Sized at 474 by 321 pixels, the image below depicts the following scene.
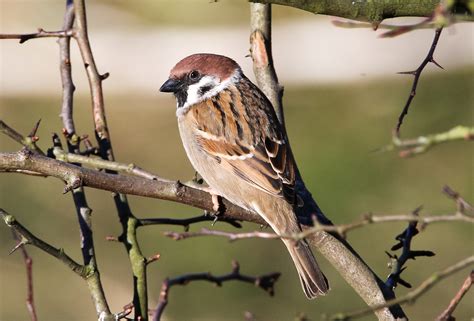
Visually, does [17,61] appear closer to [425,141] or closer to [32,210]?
[32,210]

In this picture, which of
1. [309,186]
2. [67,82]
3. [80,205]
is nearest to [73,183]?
[80,205]

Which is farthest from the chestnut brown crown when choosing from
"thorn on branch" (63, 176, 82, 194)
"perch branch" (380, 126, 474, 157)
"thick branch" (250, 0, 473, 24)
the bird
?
"perch branch" (380, 126, 474, 157)

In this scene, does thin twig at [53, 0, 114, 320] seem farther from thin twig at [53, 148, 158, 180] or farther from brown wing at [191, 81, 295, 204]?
brown wing at [191, 81, 295, 204]

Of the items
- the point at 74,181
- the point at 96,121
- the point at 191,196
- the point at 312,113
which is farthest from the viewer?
the point at 312,113

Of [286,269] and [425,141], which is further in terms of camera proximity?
[286,269]

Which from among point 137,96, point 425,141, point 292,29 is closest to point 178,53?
point 137,96

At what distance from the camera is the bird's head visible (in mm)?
4008

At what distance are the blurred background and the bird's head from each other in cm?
149

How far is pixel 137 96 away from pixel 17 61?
1.35 meters

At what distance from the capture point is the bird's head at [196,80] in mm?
4008

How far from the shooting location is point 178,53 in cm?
841

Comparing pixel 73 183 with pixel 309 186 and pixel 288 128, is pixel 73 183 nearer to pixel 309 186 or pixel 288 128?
pixel 309 186

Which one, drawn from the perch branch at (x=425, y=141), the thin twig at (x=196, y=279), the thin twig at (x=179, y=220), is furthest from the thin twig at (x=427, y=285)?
the thin twig at (x=179, y=220)

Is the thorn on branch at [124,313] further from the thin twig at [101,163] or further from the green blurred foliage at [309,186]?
the green blurred foliage at [309,186]
